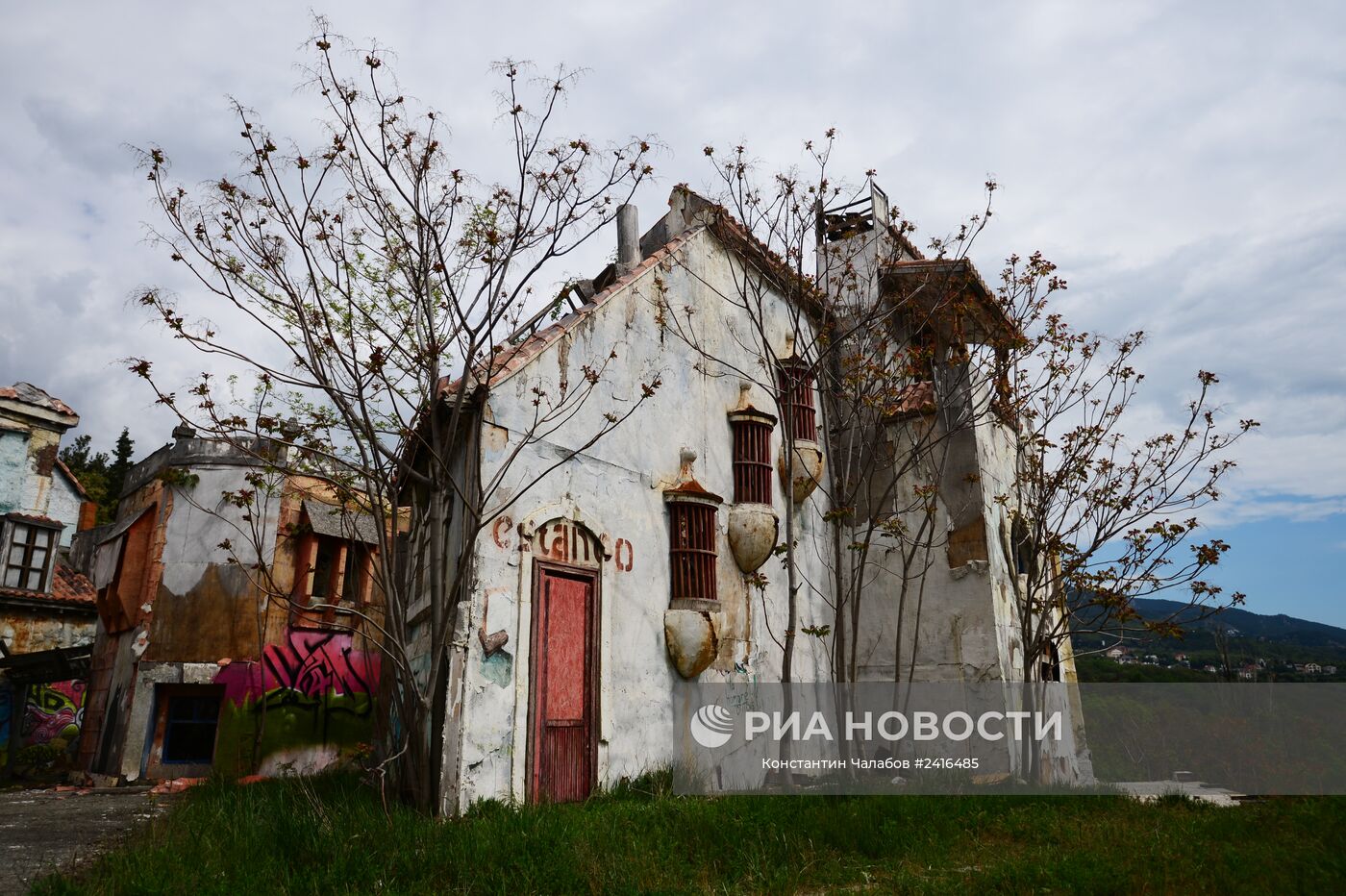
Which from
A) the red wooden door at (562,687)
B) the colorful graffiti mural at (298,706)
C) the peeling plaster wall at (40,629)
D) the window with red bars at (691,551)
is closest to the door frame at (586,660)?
the red wooden door at (562,687)

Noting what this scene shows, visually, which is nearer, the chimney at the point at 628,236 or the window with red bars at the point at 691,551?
the window with red bars at the point at 691,551

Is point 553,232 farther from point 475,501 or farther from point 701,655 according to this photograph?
point 701,655

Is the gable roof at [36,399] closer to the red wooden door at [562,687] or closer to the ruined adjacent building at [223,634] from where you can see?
the ruined adjacent building at [223,634]

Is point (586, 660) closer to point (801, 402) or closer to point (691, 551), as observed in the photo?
point (691, 551)

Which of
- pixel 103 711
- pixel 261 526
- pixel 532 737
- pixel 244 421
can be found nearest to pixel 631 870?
pixel 532 737

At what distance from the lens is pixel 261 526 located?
1450 centimetres

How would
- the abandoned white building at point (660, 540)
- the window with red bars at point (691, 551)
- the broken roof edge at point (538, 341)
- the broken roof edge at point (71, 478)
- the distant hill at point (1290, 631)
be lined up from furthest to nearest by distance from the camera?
the distant hill at point (1290, 631)
the broken roof edge at point (71, 478)
the window with red bars at point (691, 551)
the broken roof edge at point (538, 341)
the abandoned white building at point (660, 540)

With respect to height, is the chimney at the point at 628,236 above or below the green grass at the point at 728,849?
above

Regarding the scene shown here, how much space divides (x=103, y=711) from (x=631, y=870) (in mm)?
12378

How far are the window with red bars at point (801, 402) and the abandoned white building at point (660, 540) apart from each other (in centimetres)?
5

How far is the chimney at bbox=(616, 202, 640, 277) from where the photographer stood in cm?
1373

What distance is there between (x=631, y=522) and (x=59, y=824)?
7.04 m

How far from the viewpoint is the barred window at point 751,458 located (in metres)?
12.0

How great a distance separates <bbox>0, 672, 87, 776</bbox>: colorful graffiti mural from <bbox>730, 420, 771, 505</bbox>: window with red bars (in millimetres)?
14681
